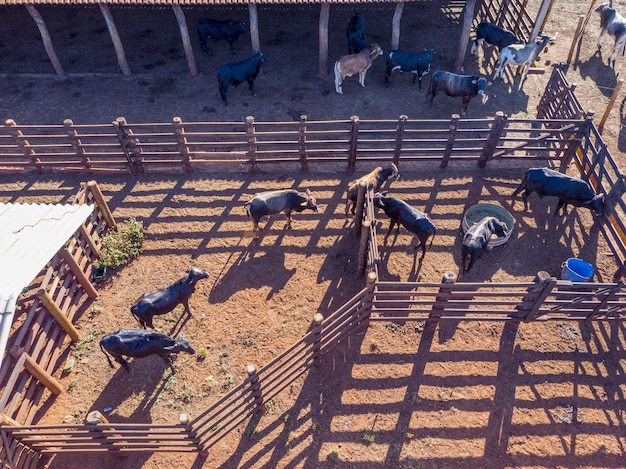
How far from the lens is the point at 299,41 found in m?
16.1

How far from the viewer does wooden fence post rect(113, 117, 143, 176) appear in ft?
34.3

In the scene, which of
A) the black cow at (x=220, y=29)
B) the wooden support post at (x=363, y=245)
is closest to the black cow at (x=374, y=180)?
the wooden support post at (x=363, y=245)

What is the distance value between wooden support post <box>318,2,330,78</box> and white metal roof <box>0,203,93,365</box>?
921 cm

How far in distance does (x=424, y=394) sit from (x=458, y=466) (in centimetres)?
121

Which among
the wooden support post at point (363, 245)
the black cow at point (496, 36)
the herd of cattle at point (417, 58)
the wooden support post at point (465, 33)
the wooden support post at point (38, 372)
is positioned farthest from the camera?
the black cow at point (496, 36)

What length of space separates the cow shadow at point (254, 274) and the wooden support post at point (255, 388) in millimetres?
2306

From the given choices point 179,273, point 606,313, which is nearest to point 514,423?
point 606,313

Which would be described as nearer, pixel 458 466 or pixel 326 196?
pixel 458 466

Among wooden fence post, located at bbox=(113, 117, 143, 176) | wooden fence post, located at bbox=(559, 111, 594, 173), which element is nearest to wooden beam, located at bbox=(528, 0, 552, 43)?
wooden fence post, located at bbox=(559, 111, 594, 173)

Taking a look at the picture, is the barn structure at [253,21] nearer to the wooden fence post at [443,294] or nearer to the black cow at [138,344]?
the wooden fence post at [443,294]

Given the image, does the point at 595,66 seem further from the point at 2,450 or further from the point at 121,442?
the point at 2,450

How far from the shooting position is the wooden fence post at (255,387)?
6.23 m

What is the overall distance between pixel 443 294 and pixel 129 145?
27.1 feet

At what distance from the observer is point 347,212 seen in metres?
10.3
